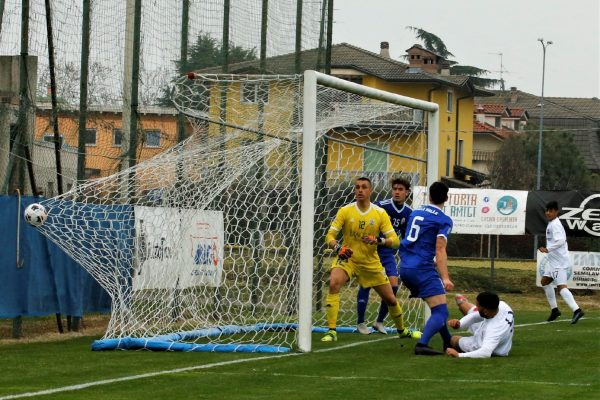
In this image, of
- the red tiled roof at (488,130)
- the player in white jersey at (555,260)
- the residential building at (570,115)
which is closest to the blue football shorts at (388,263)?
the player in white jersey at (555,260)

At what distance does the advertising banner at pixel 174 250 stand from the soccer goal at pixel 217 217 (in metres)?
0.02

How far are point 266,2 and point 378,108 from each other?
545 cm

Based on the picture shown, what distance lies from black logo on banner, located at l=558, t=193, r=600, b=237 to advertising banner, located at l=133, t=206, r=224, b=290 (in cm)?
1384

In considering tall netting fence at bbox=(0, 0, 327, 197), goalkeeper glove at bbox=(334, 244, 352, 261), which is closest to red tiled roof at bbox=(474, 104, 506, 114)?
tall netting fence at bbox=(0, 0, 327, 197)

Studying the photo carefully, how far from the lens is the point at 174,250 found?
1731 cm

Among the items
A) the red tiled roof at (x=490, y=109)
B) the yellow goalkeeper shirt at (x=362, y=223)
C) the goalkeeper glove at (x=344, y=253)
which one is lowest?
the goalkeeper glove at (x=344, y=253)

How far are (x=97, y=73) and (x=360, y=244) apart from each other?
215 inches

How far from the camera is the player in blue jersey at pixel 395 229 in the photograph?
16.7 m

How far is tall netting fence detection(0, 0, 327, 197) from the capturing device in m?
17.4

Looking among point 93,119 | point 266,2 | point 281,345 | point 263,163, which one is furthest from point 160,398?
point 266,2

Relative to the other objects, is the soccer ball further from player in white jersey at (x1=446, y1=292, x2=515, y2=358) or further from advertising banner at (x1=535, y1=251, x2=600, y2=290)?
advertising banner at (x1=535, y1=251, x2=600, y2=290)

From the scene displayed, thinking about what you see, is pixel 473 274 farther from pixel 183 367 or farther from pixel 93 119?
pixel 183 367

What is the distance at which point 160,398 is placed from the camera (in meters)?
9.89

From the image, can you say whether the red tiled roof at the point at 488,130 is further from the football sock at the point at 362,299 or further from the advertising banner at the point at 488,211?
the football sock at the point at 362,299
